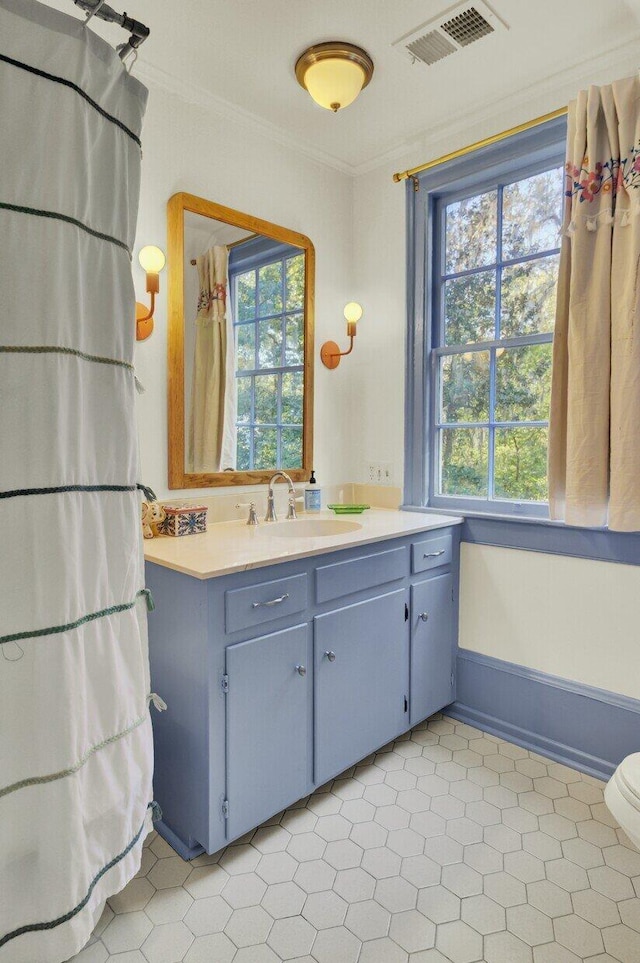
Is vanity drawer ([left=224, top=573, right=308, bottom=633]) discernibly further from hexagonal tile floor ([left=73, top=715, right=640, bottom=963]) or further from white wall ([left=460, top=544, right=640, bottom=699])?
white wall ([left=460, top=544, right=640, bottom=699])

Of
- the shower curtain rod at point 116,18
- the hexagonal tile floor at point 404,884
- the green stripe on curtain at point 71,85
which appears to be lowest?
the hexagonal tile floor at point 404,884

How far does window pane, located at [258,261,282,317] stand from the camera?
241 cm

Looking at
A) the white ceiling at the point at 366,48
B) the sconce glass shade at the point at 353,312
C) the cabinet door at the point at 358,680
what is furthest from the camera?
the sconce glass shade at the point at 353,312

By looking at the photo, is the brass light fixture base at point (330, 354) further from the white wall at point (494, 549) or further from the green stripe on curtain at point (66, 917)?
the green stripe on curtain at point (66, 917)

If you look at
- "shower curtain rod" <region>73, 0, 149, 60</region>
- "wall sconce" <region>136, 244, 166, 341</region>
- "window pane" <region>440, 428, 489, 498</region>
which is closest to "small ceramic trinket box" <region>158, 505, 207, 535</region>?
"wall sconce" <region>136, 244, 166, 341</region>

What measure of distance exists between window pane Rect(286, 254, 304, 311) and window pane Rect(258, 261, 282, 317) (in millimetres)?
53

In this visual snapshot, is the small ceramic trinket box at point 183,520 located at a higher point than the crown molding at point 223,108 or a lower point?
lower

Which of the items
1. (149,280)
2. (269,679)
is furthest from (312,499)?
(149,280)

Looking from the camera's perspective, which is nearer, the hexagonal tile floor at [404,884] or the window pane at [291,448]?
the hexagonal tile floor at [404,884]

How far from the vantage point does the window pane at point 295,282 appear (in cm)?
254

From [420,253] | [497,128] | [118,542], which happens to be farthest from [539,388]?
[118,542]

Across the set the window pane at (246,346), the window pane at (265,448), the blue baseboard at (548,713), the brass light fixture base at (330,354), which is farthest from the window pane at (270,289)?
the blue baseboard at (548,713)

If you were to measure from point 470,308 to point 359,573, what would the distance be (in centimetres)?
132

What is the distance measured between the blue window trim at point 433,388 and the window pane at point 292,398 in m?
0.51
